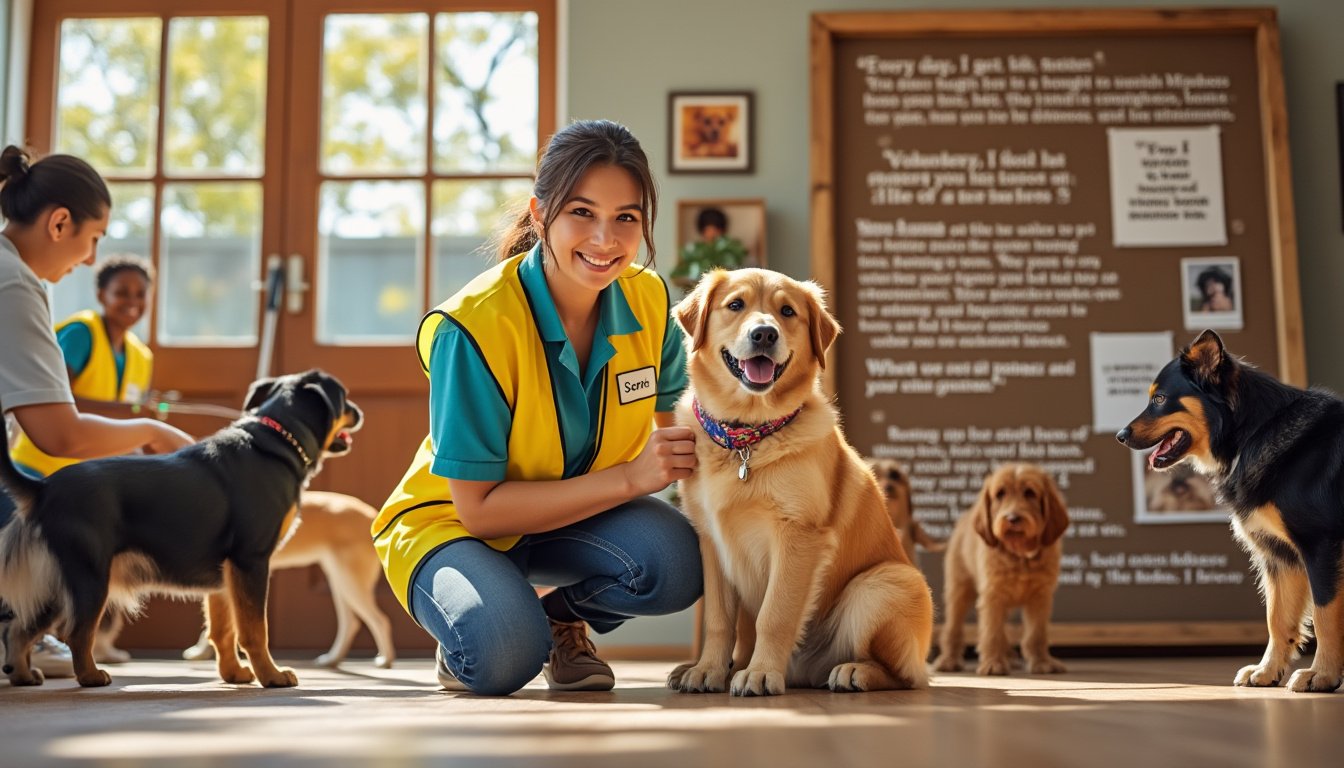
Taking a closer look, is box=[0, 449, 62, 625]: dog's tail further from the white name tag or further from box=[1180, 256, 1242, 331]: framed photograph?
box=[1180, 256, 1242, 331]: framed photograph

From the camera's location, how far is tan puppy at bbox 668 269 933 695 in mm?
2131

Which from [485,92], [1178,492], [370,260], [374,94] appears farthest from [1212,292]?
[374,94]

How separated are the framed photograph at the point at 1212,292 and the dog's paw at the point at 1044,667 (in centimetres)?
162

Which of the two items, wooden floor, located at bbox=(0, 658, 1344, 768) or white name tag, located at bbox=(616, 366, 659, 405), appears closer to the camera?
wooden floor, located at bbox=(0, 658, 1344, 768)

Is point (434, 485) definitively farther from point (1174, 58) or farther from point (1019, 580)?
point (1174, 58)

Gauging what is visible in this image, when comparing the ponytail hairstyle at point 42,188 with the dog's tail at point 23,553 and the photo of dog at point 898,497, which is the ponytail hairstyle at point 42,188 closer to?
the dog's tail at point 23,553

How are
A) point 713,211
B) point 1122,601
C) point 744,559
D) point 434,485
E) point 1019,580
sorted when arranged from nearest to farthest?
1. point 744,559
2. point 434,485
3. point 1019,580
4. point 1122,601
5. point 713,211

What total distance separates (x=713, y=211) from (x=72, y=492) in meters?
2.71

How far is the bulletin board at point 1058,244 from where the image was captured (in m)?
4.24

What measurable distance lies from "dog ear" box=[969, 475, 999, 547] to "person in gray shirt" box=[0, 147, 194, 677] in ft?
7.23

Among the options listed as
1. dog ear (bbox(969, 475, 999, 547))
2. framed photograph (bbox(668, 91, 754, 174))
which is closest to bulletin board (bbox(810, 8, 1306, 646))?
framed photograph (bbox(668, 91, 754, 174))

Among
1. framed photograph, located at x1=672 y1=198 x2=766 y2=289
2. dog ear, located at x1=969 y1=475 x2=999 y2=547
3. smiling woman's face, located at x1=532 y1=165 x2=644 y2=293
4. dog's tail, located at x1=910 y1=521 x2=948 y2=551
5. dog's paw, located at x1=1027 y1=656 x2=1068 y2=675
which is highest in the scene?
framed photograph, located at x1=672 y1=198 x2=766 y2=289

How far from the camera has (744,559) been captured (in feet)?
7.22

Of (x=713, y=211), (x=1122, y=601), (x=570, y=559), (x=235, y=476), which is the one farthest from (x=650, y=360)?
(x=1122, y=601)
